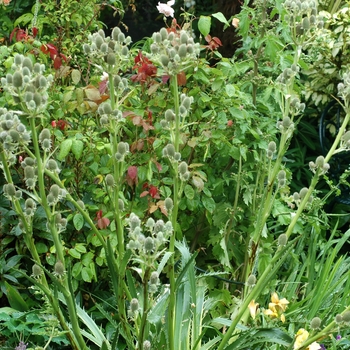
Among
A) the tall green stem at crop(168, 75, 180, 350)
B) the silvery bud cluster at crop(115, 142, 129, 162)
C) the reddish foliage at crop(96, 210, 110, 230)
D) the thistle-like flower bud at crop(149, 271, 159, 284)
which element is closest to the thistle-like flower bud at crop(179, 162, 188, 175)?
the tall green stem at crop(168, 75, 180, 350)

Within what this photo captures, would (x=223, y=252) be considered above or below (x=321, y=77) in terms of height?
below

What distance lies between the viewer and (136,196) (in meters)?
2.95

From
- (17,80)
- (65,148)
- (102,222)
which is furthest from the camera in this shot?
(102,222)

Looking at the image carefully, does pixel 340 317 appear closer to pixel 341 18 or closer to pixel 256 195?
pixel 256 195

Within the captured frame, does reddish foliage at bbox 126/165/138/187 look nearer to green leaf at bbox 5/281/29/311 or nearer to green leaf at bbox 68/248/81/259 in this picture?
green leaf at bbox 68/248/81/259

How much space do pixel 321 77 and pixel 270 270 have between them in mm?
3089

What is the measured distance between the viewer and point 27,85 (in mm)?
1453

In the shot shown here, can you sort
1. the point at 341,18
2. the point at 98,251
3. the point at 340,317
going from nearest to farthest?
the point at 340,317
the point at 98,251
the point at 341,18

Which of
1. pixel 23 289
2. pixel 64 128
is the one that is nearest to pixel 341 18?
pixel 64 128

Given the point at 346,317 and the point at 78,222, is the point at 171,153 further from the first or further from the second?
the point at 78,222

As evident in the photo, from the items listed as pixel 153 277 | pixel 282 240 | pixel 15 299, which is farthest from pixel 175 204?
pixel 15 299

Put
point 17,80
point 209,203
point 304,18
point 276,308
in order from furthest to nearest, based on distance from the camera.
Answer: point 209,203 → point 276,308 → point 304,18 → point 17,80

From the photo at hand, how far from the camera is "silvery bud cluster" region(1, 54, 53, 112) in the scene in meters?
1.42

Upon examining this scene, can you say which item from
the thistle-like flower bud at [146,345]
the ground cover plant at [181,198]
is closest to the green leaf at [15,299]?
the ground cover plant at [181,198]
